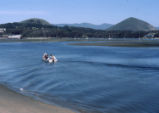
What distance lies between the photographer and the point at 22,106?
13797 millimetres

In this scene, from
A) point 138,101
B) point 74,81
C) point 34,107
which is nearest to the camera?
point 34,107

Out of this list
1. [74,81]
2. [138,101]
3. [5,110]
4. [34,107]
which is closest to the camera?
[5,110]

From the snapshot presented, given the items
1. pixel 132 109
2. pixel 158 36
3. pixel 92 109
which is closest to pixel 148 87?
pixel 132 109

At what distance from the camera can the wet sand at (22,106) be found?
12906 mm

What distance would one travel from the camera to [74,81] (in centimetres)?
2197

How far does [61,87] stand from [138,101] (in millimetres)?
6370

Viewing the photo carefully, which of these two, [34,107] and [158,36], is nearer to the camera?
[34,107]

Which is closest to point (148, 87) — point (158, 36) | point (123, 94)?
point (123, 94)

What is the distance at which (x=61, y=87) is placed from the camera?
19531 mm

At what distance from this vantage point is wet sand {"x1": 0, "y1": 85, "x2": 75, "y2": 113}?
12.9 metres

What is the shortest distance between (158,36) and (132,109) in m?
180

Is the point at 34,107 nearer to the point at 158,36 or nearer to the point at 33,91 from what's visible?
the point at 33,91

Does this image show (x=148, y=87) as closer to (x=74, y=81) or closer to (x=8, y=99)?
(x=74, y=81)

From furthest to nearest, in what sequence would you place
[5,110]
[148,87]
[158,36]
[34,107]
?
[158,36], [148,87], [34,107], [5,110]
